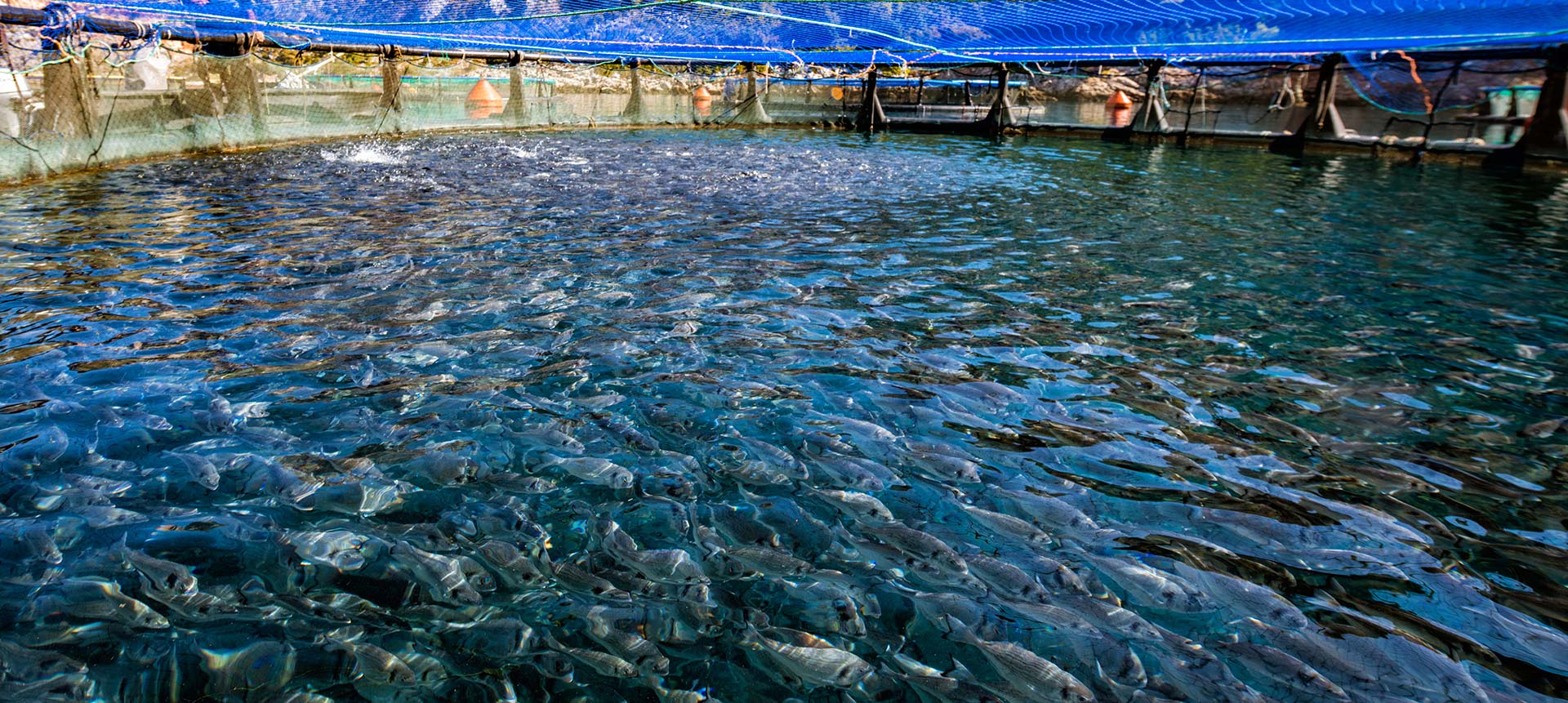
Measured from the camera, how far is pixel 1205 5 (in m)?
16.7

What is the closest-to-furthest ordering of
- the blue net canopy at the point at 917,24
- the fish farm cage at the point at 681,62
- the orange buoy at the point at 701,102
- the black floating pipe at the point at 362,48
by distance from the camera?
the black floating pipe at the point at 362,48
the fish farm cage at the point at 681,62
the blue net canopy at the point at 917,24
the orange buoy at the point at 701,102

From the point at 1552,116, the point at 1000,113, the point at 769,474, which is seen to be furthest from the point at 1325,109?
the point at 769,474

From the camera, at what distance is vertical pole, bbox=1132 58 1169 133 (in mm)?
26109

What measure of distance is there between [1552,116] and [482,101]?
2678 centimetres

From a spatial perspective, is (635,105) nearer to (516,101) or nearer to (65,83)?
(516,101)

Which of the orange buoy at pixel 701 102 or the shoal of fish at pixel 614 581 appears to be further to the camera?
the orange buoy at pixel 701 102

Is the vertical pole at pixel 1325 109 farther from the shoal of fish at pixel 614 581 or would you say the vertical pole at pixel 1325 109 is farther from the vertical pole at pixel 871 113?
the shoal of fish at pixel 614 581

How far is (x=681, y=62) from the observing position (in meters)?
31.3

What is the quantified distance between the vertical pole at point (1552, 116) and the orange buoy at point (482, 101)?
2628 centimetres

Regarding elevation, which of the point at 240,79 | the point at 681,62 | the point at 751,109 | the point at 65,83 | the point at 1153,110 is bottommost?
the point at 1153,110

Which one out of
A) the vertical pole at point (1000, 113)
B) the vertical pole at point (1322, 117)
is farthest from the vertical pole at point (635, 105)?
the vertical pole at point (1322, 117)

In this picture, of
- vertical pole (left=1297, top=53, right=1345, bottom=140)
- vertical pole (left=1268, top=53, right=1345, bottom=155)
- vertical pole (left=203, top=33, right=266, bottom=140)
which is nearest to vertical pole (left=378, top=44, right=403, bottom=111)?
vertical pole (left=203, top=33, right=266, bottom=140)

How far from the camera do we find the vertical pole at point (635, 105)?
98.4ft

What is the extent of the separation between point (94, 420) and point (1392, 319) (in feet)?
28.4
